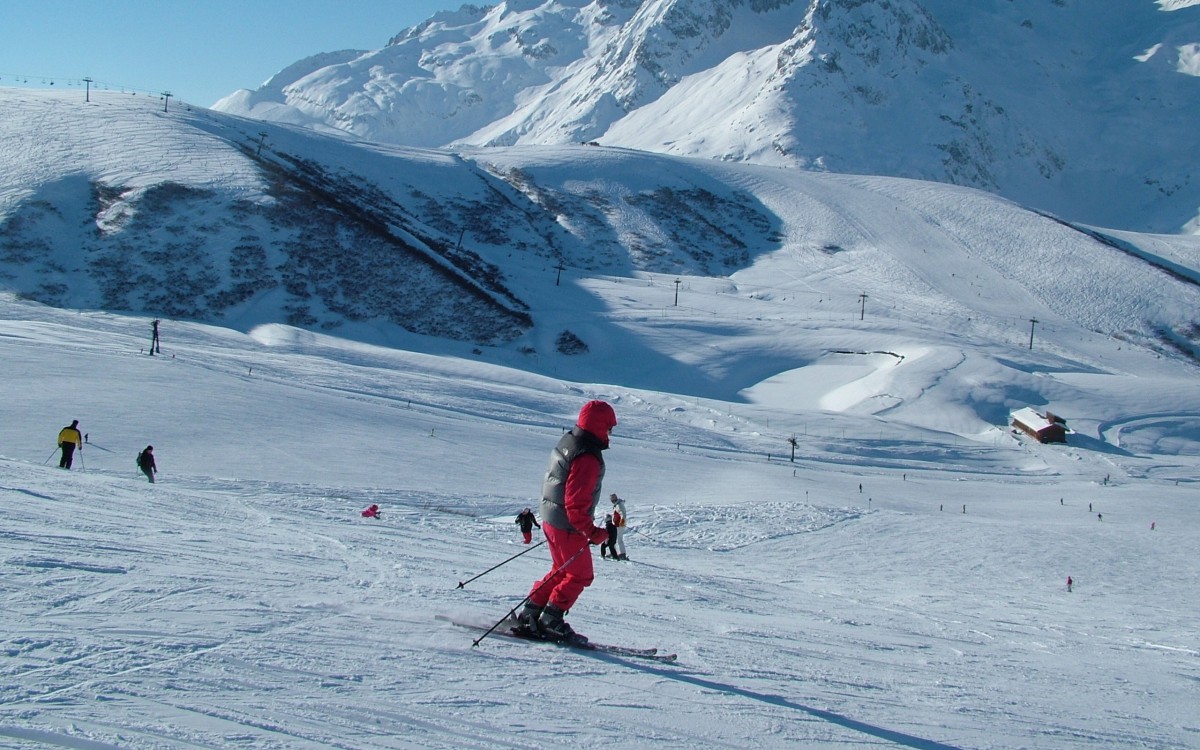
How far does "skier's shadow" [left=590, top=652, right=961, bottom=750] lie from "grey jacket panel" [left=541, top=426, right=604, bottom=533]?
44.2 inches

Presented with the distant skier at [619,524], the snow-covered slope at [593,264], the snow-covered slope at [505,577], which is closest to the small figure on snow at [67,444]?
the snow-covered slope at [505,577]

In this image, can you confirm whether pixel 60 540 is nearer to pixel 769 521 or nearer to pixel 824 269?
pixel 769 521

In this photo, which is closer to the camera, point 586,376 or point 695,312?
point 586,376

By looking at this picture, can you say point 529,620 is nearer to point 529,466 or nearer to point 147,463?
point 147,463

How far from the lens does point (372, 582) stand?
8.60m

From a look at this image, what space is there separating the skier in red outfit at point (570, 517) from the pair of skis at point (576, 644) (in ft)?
0.17

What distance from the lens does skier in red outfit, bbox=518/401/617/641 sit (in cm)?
703

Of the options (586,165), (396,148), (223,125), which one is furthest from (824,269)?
(223,125)

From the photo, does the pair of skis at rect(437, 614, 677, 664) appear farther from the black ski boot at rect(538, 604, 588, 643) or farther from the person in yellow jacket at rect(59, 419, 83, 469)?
the person in yellow jacket at rect(59, 419, 83, 469)

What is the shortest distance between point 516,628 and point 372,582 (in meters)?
1.92

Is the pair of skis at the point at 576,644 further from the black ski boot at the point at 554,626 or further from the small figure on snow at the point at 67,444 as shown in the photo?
the small figure on snow at the point at 67,444

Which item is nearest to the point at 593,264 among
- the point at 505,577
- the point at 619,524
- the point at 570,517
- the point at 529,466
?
the point at 529,466

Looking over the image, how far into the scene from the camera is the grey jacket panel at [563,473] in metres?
7.05

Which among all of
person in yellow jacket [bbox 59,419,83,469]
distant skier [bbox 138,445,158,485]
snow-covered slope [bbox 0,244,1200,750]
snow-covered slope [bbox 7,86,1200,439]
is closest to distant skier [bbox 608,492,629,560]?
snow-covered slope [bbox 0,244,1200,750]
